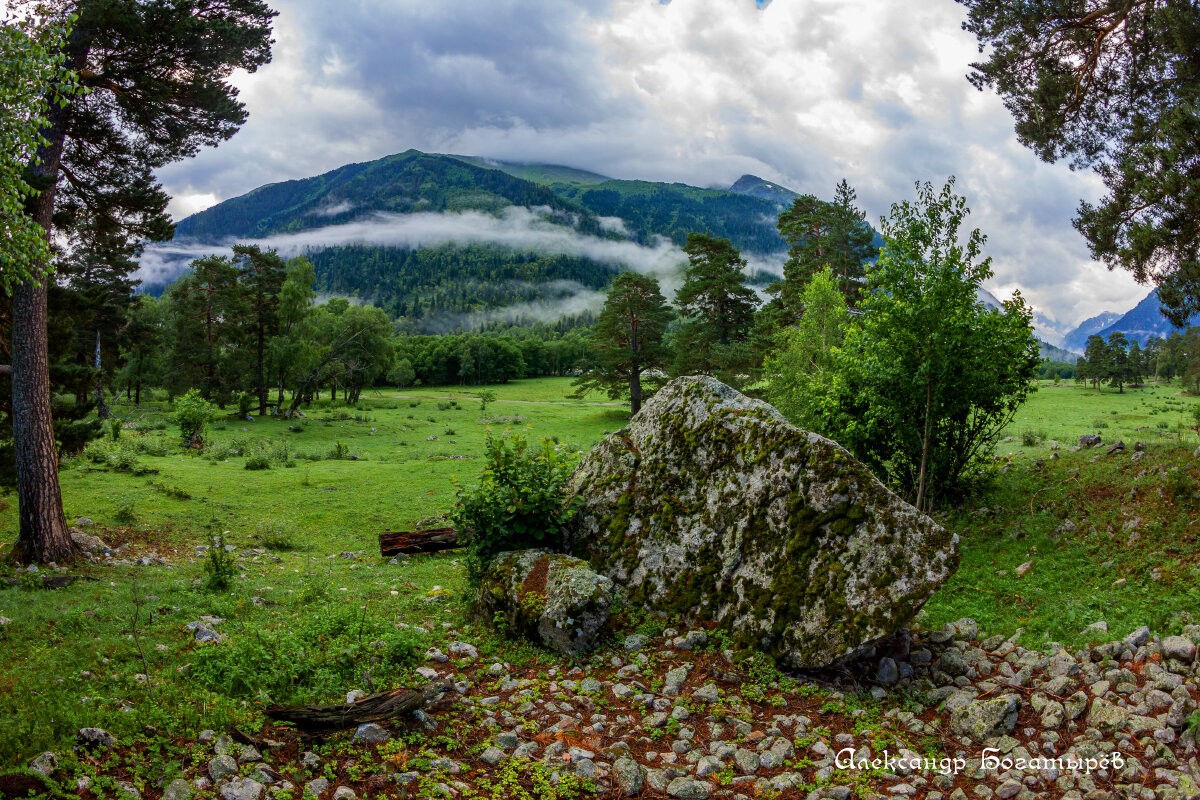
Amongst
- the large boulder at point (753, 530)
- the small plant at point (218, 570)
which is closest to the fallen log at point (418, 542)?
the small plant at point (218, 570)

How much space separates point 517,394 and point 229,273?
52530 millimetres

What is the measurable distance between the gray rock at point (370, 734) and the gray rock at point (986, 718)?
608cm

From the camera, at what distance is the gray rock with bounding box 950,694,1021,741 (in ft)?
21.3

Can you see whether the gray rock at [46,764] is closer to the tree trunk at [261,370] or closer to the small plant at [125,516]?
the small plant at [125,516]

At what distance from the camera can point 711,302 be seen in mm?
51812

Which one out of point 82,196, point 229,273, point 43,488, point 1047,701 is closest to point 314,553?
point 43,488

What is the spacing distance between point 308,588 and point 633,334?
165ft

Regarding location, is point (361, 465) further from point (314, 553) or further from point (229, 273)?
point (229, 273)

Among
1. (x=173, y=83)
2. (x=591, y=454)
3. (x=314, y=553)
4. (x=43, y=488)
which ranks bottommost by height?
(x=314, y=553)

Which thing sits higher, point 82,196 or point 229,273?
point 229,273

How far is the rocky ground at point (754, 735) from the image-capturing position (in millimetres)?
5469

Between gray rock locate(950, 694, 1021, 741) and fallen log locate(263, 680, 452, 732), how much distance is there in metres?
5.93

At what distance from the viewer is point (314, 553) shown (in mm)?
14562

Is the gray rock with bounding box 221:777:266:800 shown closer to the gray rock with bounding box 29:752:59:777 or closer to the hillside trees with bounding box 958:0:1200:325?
the gray rock with bounding box 29:752:59:777
